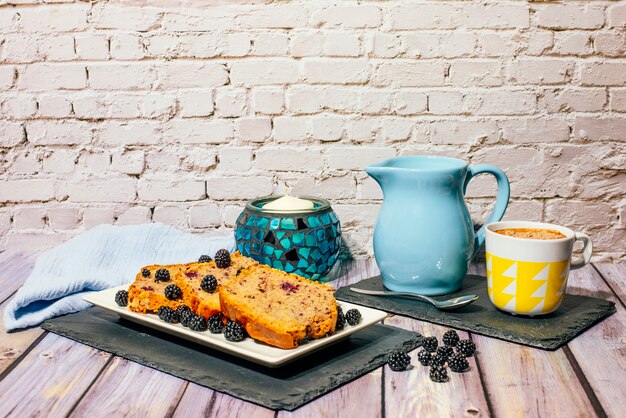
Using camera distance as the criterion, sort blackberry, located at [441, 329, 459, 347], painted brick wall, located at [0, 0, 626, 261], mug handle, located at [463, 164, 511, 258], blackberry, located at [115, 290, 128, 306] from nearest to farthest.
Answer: blackberry, located at [441, 329, 459, 347]
blackberry, located at [115, 290, 128, 306]
mug handle, located at [463, 164, 511, 258]
painted brick wall, located at [0, 0, 626, 261]

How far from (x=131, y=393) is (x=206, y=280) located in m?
0.26

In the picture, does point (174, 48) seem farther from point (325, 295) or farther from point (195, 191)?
point (325, 295)

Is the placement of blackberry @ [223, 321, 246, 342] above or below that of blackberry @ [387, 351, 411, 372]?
above

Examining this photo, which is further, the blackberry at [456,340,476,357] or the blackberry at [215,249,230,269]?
the blackberry at [215,249,230,269]

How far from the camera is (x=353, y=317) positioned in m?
1.08

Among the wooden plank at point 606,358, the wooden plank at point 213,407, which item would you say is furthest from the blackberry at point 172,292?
the wooden plank at point 606,358

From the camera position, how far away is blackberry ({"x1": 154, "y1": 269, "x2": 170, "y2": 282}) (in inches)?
→ 48.7

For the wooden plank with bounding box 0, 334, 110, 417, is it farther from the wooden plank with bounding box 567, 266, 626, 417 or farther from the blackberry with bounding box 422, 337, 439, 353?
the wooden plank with bounding box 567, 266, 626, 417

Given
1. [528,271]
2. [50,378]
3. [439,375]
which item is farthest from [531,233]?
[50,378]

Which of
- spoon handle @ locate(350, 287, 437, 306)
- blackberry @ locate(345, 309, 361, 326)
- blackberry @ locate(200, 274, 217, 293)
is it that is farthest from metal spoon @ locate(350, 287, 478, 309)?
blackberry @ locate(200, 274, 217, 293)

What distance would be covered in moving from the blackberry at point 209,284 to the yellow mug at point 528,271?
0.50m

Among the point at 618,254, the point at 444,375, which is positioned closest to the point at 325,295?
the point at 444,375

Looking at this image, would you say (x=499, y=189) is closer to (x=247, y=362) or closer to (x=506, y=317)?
(x=506, y=317)

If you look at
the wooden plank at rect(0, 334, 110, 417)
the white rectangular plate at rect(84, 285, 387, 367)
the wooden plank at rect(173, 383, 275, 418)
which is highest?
the white rectangular plate at rect(84, 285, 387, 367)
